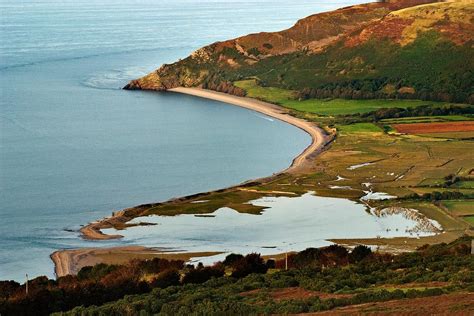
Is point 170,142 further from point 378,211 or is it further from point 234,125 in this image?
point 378,211

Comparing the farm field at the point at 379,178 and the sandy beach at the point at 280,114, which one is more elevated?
the sandy beach at the point at 280,114

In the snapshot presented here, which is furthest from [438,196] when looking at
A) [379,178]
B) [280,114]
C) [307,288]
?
[280,114]

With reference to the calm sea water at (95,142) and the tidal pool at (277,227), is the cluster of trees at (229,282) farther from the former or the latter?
the calm sea water at (95,142)

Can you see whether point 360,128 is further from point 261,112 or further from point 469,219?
point 469,219

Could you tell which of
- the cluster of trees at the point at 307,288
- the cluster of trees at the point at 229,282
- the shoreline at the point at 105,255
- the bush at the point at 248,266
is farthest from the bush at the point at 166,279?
the shoreline at the point at 105,255

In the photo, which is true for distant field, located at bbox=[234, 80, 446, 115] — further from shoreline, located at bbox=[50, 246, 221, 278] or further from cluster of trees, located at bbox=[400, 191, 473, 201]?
shoreline, located at bbox=[50, 246, 221, 278]

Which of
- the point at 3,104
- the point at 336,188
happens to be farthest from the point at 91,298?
the point at 3,104

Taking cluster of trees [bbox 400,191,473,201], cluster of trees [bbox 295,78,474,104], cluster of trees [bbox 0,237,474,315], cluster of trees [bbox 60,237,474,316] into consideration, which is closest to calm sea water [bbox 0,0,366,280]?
cluster of trees [bbox 0,237,474,315]
